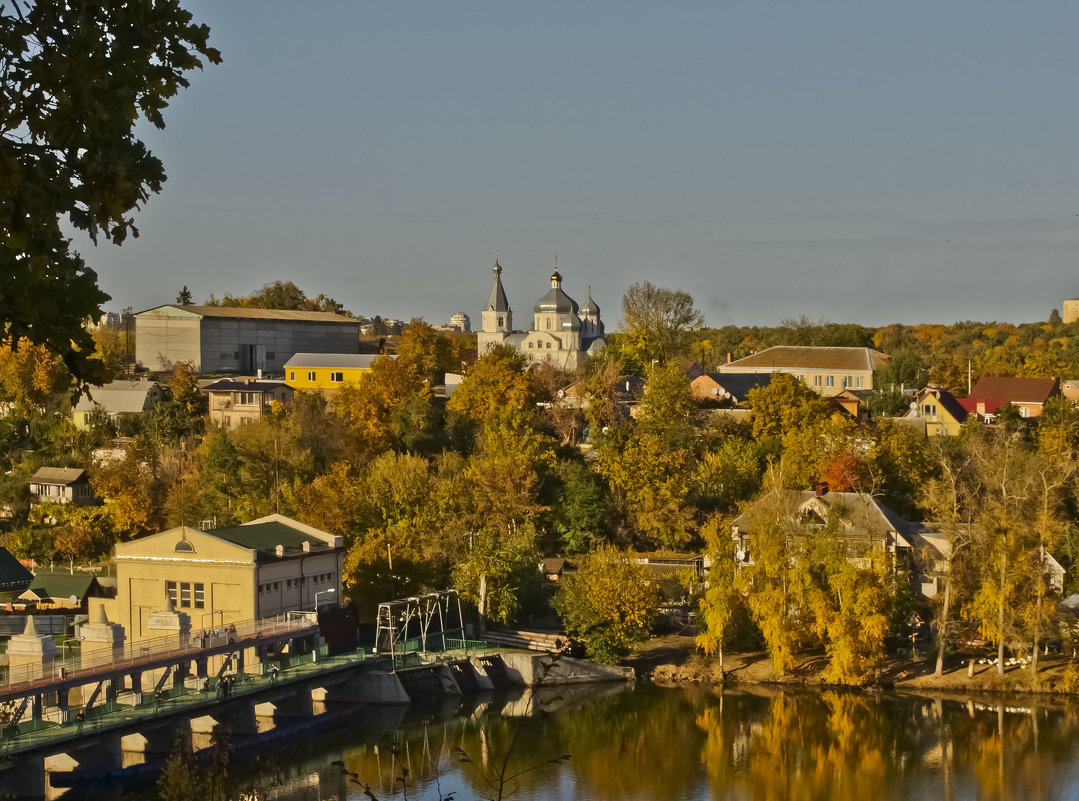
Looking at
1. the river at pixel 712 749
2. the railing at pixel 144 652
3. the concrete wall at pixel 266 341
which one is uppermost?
the concrete wall at pixel 266 341

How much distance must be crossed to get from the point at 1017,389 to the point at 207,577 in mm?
32051

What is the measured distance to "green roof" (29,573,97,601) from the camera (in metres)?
34.0

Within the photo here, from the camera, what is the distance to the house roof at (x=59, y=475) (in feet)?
142

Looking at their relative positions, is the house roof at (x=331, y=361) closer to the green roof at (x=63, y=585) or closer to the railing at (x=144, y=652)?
the green roof at (x=63, y=585)

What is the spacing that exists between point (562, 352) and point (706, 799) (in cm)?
4443

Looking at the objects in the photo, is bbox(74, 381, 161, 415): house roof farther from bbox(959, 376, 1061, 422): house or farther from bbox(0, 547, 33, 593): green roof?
bbox(959, 376, 1061, 422): house

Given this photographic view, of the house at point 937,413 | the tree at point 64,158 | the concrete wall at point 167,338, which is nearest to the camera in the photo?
the tree at point 64,158

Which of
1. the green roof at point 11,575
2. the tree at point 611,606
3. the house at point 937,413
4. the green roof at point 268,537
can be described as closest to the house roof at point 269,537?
the green roof at point 268,537

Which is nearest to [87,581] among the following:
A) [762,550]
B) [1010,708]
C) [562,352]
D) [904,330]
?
[762,550]

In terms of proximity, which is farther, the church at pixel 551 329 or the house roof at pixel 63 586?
the church at pixel 551 329

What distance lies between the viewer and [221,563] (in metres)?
30.4

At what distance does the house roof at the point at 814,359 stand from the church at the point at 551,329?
27.1 ft

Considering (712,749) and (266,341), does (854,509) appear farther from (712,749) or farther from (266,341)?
(266,341)

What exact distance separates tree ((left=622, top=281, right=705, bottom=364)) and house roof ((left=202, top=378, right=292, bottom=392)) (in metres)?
15.3
